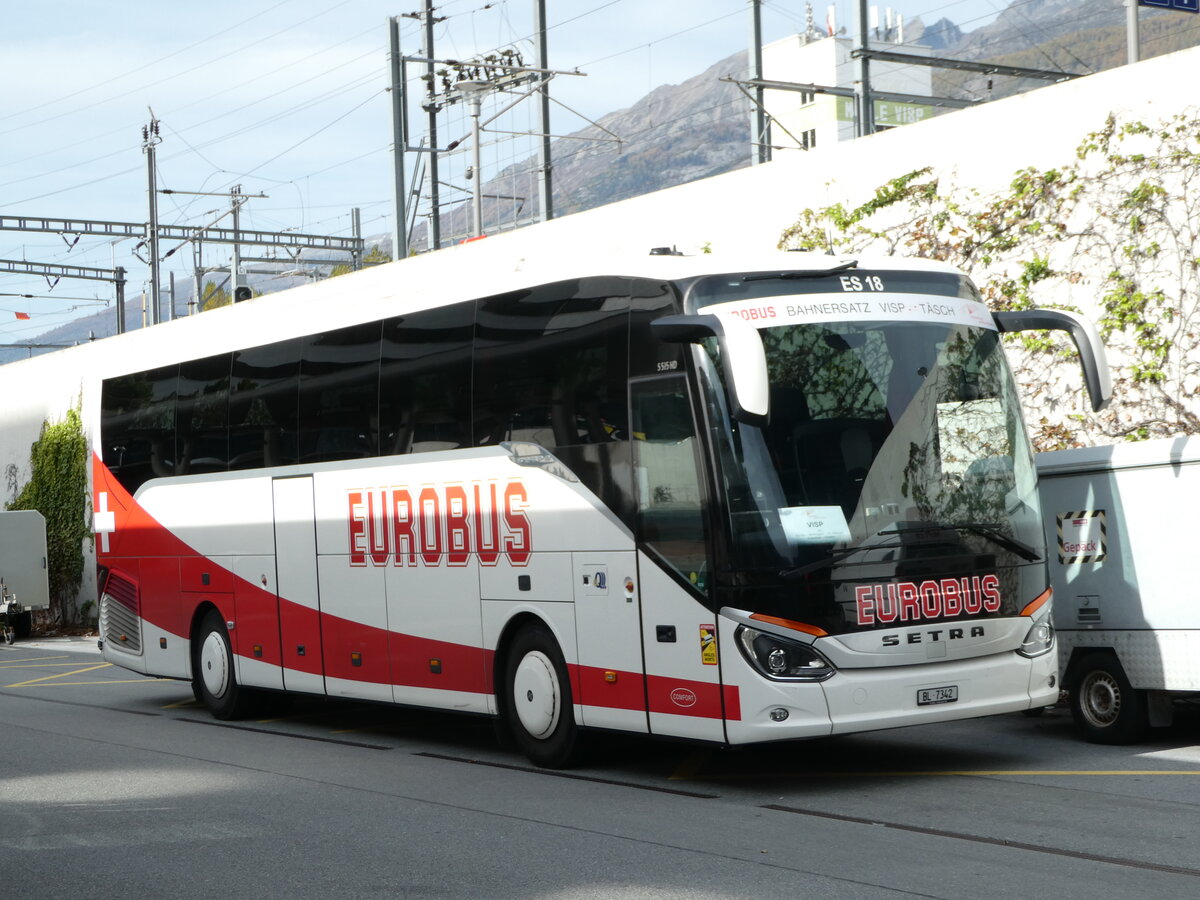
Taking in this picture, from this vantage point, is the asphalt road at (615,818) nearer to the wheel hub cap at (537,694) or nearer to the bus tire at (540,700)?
the bus tire at (540,700)

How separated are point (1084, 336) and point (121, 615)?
11.0 m

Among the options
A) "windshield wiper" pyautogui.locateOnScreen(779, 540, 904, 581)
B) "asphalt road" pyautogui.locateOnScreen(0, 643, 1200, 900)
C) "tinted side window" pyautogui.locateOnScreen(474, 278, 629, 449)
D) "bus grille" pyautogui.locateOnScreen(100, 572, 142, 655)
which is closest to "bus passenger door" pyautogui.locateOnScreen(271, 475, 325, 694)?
"asphalt road" pyautogui.locateOnScreen(0, 643, 1200, 900)

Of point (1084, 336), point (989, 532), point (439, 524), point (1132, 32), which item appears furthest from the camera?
point (1132, 32)

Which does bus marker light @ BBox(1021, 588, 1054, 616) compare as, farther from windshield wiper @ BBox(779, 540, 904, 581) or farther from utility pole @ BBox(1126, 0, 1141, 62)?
utility pole @ BBox(1126, 0, 1141, 62)

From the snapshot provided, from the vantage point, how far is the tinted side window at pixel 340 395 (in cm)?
1270

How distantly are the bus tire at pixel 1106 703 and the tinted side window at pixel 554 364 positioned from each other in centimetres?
371

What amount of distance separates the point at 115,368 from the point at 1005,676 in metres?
11.3

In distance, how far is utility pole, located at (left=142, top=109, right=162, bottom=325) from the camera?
44469mm

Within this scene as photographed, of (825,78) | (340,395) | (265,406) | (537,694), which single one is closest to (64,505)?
(265,406)

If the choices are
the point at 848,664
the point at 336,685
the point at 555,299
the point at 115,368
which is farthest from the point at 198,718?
the point at 848,664

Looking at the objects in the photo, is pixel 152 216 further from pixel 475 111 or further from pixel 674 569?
pixel 674 569

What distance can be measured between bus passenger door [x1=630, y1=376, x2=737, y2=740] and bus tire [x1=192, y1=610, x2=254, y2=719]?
6452 mm

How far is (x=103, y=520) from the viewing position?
17453 mm

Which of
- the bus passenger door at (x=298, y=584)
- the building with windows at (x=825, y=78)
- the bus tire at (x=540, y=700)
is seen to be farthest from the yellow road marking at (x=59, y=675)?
the building with windows at (x=825, y=78)
